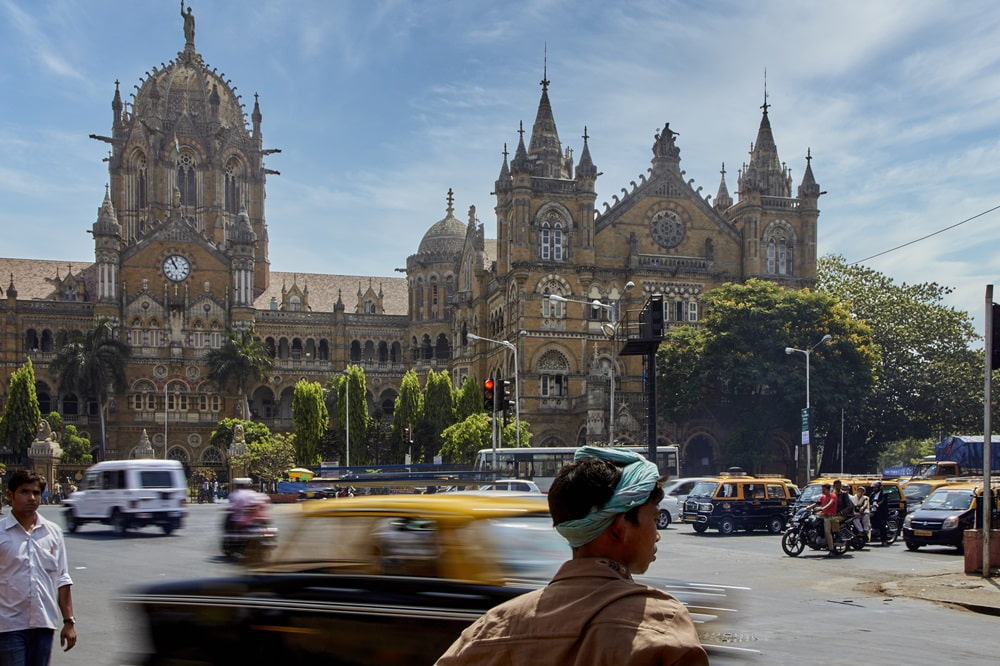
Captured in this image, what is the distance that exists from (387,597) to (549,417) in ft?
176

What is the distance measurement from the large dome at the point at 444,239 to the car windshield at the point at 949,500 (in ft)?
192

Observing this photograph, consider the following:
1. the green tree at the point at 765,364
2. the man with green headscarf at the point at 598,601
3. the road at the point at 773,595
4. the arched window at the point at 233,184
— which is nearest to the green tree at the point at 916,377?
the green tree at the point at 765,364

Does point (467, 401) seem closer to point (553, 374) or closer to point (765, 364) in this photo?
point (553, 374)

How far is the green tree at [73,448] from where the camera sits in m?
65.9

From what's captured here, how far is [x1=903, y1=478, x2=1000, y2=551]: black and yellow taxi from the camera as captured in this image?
24.4 meters

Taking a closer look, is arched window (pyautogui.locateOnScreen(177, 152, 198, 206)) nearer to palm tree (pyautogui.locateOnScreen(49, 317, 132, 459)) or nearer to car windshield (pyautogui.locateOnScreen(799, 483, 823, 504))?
palm tree (pyautogui.locateOnScreen(49, 317, 132, 459))

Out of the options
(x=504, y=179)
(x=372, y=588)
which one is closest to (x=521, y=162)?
(x=504, y=179)

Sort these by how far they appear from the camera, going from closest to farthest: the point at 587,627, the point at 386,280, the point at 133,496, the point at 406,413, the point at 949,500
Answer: the point at 587,627
the point at 949,500
the point at 133,496
the point at 406,413
the point at 386,280

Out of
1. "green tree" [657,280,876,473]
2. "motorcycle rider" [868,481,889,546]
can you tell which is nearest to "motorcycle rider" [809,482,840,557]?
"motorcycle rider" [868,481,889,546]

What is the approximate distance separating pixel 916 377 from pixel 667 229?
15.7 m

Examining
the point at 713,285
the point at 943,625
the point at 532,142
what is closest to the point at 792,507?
the point at 943,625

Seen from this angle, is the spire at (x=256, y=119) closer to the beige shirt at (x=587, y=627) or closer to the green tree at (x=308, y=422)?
the green tree at (x=308, y=422)

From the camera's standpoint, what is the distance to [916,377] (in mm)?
58969

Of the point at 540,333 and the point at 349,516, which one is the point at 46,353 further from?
the point at 349,516
